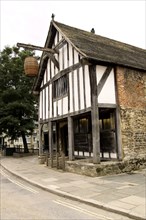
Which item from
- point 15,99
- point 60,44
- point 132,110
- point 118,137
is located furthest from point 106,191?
point 15,99

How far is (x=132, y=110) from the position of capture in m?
14.5

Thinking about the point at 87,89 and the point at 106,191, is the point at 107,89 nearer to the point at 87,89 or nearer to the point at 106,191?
the point at 87,89

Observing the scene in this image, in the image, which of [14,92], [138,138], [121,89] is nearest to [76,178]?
[138,138]

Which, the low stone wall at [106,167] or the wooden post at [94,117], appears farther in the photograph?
the wooden post at [94,117]

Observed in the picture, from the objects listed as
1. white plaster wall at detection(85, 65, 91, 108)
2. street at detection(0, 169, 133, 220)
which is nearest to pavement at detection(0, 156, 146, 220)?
street at detection(0, 169, 133, 220)

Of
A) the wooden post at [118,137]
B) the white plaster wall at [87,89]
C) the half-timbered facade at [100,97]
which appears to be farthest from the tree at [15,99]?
the wooden post at [118,137]

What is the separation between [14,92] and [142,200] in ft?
76.8

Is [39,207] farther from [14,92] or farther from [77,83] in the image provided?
[14,92]

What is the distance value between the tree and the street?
62.6 feet

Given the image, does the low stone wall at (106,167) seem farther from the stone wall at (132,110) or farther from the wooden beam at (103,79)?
the wooden beam at (103,79)

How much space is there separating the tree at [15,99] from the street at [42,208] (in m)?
19.1

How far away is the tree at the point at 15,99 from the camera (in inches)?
1115

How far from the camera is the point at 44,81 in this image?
1977 centimetres

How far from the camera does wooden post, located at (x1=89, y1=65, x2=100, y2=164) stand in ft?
42.0
